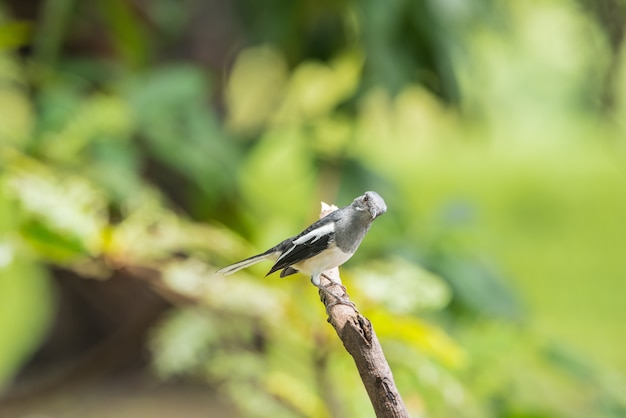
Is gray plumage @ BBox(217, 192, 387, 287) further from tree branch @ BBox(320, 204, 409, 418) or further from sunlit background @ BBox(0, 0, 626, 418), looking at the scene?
sunlit background @ BBox(0, 0, 626, 418)

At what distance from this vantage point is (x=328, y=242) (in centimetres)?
33

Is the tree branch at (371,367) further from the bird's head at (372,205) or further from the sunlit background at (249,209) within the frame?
the sunlit background at (249,209)

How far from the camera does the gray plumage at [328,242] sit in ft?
1.03

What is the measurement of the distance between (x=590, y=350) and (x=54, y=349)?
1.26 m

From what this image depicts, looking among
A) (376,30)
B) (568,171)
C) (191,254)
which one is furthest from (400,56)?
(568,171)

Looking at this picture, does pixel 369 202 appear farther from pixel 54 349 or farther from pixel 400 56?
pixel 54 349

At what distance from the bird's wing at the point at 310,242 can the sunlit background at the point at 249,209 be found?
32cm

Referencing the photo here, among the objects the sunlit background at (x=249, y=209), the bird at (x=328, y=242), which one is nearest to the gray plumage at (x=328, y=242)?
the bird at (x=328, y=242)

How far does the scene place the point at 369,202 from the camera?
12.0 inches

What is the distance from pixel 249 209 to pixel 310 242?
0.93 metres

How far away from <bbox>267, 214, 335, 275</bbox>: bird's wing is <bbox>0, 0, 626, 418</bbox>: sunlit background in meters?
0.32

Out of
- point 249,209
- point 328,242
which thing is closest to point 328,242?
point 328,242

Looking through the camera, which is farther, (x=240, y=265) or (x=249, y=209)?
(x=249, y=209)

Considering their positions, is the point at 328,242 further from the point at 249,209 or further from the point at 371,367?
the point at 249,209
